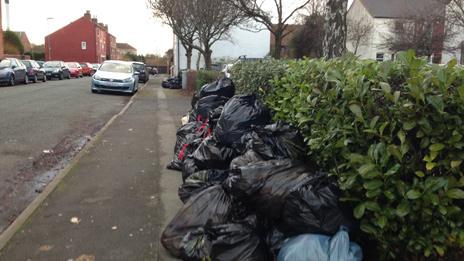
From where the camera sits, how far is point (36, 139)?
835 centimetres

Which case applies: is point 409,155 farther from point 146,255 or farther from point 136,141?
point 136,141

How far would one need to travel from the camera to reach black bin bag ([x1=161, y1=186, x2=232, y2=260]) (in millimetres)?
3334

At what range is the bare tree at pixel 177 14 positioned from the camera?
2267 cm

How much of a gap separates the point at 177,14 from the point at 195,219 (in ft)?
68.0

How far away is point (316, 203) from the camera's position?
2.90 metres

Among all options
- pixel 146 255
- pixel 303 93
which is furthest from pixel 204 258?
pixel 303 93

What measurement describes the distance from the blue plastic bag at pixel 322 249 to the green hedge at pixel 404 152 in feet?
0.49

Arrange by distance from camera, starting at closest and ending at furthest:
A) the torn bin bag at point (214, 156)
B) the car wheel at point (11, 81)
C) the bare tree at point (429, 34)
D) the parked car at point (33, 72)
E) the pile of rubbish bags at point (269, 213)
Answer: the pile of rubbish bags at point (269, 213) → the torn bin bag at point (214, 156) → the car wheel at point (11, 81) → the parked car at point (33, 72) → the bare tree at point (429, 34)

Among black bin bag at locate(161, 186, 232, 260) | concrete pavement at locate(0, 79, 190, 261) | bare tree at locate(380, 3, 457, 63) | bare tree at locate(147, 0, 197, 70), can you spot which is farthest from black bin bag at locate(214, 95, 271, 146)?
bare tree at locate(380, 3, 457, 63)

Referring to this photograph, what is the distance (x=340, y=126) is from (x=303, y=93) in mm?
1029

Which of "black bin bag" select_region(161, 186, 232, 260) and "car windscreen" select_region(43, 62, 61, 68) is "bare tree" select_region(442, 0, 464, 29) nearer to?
"black bin bag" select_region(161, 186, 232, 260)

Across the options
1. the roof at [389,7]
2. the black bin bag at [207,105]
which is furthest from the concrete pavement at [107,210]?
the roof at [389,7]

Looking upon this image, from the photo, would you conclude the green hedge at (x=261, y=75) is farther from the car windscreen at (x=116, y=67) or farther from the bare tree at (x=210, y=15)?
the bare tree at (x=210, y=15)

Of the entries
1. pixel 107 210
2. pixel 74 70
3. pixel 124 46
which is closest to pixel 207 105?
pixel 107 210
